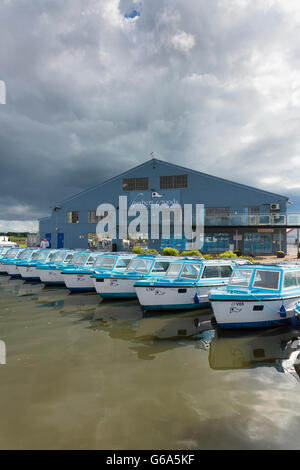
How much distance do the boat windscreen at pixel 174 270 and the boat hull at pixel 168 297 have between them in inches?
57.7

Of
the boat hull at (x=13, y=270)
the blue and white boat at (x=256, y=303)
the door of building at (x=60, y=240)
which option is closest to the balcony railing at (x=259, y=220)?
the boat hull at (x=13, y=270)

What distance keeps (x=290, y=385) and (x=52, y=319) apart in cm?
937

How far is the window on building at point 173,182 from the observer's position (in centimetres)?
3868

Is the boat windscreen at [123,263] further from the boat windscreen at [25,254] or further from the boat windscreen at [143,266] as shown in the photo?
the boat windscreen at [25,254]

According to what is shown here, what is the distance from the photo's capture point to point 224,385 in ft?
22.3

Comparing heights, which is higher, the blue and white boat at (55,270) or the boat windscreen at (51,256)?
the boat windscreen at (51,256)

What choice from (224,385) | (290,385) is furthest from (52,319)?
(290,385)

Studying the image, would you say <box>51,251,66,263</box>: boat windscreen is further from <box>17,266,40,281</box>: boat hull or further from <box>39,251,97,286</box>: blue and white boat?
<box>39,251,97,286</box>: blue and white boat

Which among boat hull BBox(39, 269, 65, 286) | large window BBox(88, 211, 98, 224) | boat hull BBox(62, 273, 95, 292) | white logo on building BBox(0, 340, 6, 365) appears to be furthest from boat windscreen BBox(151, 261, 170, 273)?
large window BBox(88, 211, 98, 224)

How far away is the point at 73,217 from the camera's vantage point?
44125 millimetres

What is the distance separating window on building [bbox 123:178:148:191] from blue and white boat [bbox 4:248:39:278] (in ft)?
55.0

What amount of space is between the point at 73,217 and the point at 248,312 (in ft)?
123
